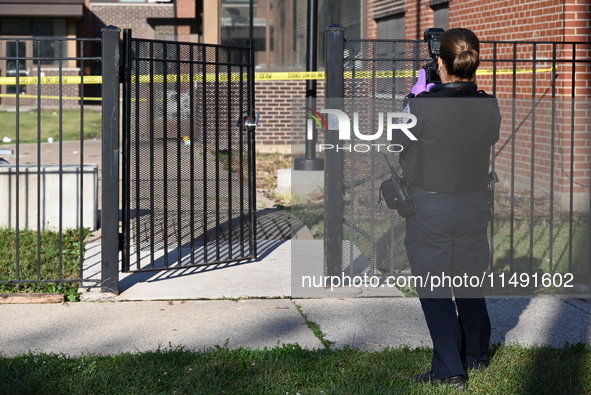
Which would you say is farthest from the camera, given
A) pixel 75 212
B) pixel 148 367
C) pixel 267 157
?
pixel 267 157

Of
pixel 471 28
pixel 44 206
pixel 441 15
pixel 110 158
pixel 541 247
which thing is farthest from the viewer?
pixel 441 15

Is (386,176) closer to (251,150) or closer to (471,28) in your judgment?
(251,150)

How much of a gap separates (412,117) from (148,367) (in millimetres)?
1939

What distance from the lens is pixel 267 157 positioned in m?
17.2

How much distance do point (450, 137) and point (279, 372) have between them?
1.54 meters

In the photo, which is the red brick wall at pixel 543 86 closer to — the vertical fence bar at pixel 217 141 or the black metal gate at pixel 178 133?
the black metal gate at pixel 178 133

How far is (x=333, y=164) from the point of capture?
721cm

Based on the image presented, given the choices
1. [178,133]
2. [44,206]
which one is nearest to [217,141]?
[178,133]

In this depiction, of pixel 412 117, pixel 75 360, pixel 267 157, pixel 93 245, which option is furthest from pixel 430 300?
pixel 267 157

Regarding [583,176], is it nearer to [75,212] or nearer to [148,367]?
[75,212]

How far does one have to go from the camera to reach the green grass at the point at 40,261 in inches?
285

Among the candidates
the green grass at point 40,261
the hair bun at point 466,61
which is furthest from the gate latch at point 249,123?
the hair bun at point 466,61

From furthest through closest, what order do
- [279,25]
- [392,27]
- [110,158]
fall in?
[279,25] → [392,27] → [110,158]

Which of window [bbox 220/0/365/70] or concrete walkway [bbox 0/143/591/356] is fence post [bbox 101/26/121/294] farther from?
window [bbox 220/0/365/70]
